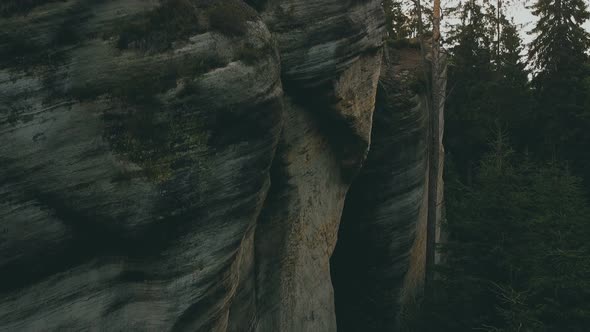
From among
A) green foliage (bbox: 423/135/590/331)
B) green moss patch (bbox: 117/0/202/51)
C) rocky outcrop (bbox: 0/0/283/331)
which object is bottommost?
green foliage (bbox: 423/135/590/331)

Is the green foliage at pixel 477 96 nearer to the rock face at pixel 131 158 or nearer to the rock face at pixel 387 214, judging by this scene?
the rock face at pixel 387 214

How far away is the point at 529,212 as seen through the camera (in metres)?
14.7

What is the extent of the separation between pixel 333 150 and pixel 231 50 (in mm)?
5796

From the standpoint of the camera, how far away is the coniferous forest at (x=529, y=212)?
45.8 feet

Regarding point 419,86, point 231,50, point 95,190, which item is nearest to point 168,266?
point 95,190

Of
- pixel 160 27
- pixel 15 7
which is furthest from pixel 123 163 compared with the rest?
pixel 15 7

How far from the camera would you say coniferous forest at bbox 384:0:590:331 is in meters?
13.9

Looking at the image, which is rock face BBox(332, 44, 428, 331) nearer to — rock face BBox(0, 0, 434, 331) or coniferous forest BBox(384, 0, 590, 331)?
coniferous forest BBox(384, 0, 590, 331)

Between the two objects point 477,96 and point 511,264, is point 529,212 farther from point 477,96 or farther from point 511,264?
point 477,96

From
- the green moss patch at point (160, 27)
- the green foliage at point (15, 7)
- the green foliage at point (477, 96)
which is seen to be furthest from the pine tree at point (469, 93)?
the green foliage at point (15, 7)

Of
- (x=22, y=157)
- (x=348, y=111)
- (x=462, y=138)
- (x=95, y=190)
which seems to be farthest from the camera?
(x=462, y=138)

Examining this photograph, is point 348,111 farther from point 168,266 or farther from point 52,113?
point 52,113

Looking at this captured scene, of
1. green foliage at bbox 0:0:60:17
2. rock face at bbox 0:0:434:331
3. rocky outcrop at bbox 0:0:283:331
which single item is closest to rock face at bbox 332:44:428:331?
rock face at bbox 0:0:434:331

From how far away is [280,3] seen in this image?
12.7m
